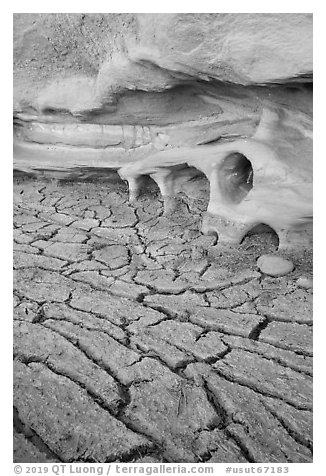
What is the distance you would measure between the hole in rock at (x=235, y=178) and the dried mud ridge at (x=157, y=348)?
21cm

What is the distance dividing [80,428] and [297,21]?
143 cm

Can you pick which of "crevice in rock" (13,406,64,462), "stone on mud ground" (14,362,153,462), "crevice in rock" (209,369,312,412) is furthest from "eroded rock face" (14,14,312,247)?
"crevice in rock" (13,406,64,462)

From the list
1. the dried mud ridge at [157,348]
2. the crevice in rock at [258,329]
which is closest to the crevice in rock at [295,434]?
the dried mud ridge at [157,348]

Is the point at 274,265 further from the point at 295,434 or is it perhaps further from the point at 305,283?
the point at 295,434

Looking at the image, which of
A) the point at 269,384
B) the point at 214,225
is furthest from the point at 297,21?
the point at 269,384

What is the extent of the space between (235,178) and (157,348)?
974 mm

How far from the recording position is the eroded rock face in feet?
5.98

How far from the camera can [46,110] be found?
273cm

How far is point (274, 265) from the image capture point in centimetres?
192

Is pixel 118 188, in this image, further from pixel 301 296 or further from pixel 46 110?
pixel 301 296

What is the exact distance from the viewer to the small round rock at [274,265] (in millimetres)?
1891

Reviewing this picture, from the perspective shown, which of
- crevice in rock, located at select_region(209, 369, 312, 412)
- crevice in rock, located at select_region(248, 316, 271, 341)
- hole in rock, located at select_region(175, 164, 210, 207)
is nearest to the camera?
crevice in rock, located at select_region(209, 369, 312, 412)

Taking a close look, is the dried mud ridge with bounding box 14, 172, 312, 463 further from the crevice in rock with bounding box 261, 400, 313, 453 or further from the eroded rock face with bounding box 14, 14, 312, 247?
the eroded rock face with bounding box 14, 14, 312, 247

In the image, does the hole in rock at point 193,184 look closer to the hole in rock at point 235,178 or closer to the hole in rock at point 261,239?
the hole in rock at point 235,178
